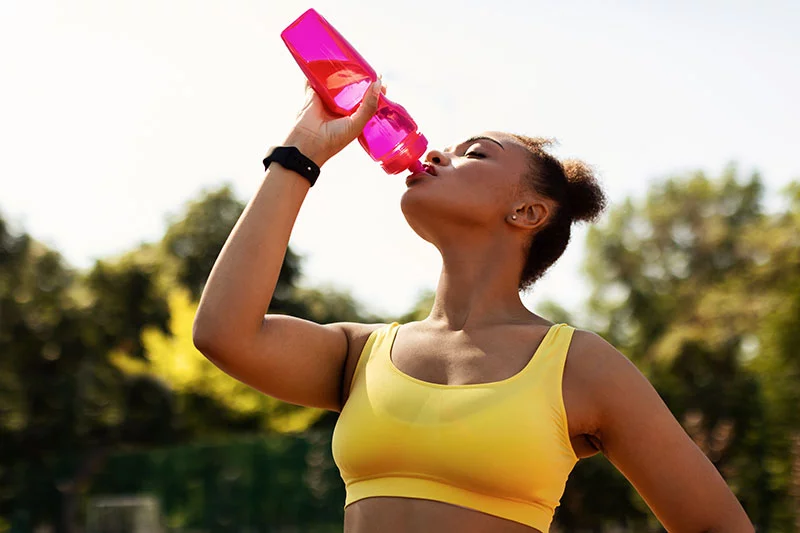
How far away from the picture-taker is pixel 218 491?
19938 mm

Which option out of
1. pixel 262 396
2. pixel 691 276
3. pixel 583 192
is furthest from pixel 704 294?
pixel 583 192

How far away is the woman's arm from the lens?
243cm

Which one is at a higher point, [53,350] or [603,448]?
[53,350]

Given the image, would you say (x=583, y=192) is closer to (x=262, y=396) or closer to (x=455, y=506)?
(x=455, y=506)

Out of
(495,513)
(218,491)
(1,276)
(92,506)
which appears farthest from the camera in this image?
(1,276)

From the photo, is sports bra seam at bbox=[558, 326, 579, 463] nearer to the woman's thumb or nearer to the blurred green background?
the woman's thumb

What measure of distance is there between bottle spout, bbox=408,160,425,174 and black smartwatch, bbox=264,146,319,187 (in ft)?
0.94

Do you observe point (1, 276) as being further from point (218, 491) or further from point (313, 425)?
point (218, 491)

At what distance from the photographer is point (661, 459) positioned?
8.01ft

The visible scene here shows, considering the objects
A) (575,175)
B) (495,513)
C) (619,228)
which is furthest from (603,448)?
(619,228)

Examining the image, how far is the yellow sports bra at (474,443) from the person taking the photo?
7.76 ft

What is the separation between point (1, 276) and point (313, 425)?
942 centimetres

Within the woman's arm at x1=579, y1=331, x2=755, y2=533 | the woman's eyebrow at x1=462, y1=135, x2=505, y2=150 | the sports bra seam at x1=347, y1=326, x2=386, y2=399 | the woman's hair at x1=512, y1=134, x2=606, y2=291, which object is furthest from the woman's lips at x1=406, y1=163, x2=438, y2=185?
the woman's arm at x1=579, y1=331, x2=755, y2=533

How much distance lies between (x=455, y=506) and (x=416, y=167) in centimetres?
91
